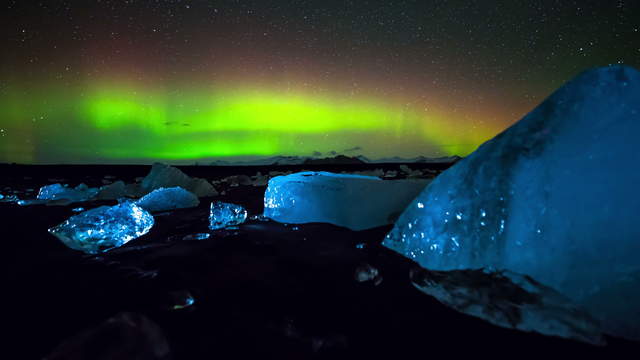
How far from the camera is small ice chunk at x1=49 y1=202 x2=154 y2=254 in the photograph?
6.27 ft

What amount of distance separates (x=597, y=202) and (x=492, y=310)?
0.58 metres

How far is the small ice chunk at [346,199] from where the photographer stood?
2.57 meters

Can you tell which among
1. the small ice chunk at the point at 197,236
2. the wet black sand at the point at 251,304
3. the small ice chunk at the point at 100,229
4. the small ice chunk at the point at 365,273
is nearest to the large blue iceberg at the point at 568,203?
the wet black sand at the point at 251,304

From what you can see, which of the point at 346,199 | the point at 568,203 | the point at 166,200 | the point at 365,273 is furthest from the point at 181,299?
the point at 166,200

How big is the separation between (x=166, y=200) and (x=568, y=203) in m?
3.94

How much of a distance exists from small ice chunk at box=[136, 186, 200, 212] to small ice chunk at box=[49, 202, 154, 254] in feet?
4.38

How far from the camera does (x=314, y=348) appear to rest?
2.84 feet

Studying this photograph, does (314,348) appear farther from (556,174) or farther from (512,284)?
(556,174)

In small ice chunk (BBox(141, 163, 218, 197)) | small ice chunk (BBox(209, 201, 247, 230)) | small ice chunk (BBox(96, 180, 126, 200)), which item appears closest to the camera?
small ice chunk (BBox(209, 201, 247, 230))

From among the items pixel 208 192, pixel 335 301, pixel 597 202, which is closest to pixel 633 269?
pixel 597 202

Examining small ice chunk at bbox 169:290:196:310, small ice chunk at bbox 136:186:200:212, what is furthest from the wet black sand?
small ice chunk at bbox 136:186:200:212

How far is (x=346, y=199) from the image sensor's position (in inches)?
103

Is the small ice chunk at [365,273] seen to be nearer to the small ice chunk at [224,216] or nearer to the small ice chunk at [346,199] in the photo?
the small ice chunk at [346,199]

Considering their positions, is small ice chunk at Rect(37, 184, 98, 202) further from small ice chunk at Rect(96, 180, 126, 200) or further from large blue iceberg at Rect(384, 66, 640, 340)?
large blue iceberg at Rect(384, 66, 640, 340)
